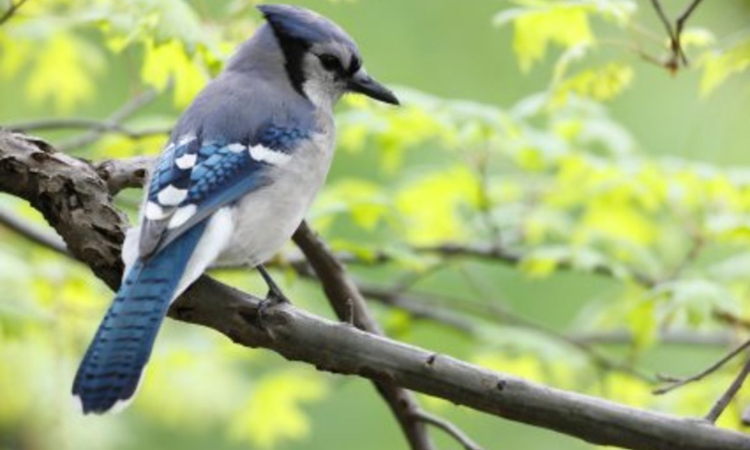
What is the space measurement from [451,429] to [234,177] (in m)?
0.44

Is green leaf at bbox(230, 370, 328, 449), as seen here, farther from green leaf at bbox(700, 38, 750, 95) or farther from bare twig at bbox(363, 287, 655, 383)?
green leaf at bbox(700, 38, 750, 95)

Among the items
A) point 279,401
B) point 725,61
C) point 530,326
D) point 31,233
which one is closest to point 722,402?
point 725,61

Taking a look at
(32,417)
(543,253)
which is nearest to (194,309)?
(543,253)

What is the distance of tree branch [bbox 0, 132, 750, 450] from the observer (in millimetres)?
1586

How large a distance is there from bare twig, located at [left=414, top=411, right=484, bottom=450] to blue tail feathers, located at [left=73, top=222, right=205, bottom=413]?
0.44 m

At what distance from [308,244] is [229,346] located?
1234 millimetres

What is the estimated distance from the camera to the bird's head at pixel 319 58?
217cm

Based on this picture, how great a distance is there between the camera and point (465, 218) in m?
3.62

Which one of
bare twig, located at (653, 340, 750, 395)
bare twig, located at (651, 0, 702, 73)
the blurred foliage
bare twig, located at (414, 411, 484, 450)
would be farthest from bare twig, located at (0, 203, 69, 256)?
bare twig, located at (653, 340, 750, 395)

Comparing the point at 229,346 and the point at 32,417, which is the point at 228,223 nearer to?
the point at 229,346

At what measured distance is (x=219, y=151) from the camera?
200cm

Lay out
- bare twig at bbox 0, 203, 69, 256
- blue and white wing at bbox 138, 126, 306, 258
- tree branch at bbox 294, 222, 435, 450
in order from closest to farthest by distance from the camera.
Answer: blue and white wing at bbox 138, 126, 306, 258, tree branch at bbox 294, 222, 435, 450, bare twig at bbox 0, 203, 69, 256

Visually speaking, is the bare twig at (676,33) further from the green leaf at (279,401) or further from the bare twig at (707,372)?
the green leaf at (279,401)

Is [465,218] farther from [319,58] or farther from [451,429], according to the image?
[451,429]
